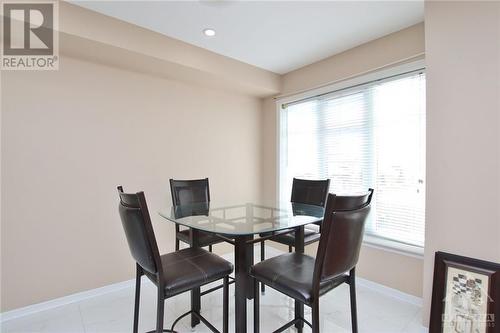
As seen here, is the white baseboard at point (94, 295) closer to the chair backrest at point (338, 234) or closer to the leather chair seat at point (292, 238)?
the leather chair seat at point (292, 238)

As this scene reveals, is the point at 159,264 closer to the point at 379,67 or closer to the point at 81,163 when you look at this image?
the point at 81,163

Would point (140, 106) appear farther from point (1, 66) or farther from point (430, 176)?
point (430, 176)

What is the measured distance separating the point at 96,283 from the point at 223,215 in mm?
1445

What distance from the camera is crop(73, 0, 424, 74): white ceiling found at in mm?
1918

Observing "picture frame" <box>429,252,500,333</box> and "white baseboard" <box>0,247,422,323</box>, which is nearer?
"picture frame" <box>429,252,500,333</box>

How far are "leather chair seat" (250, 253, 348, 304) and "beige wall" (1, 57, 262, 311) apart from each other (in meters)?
1.62

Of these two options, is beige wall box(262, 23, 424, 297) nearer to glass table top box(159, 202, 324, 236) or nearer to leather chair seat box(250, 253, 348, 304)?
glass table top box(159, 202, 324, 236)

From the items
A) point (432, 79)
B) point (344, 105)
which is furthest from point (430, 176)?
point (344, 105)

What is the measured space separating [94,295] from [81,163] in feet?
4.07

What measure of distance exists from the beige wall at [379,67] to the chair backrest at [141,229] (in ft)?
6.95
